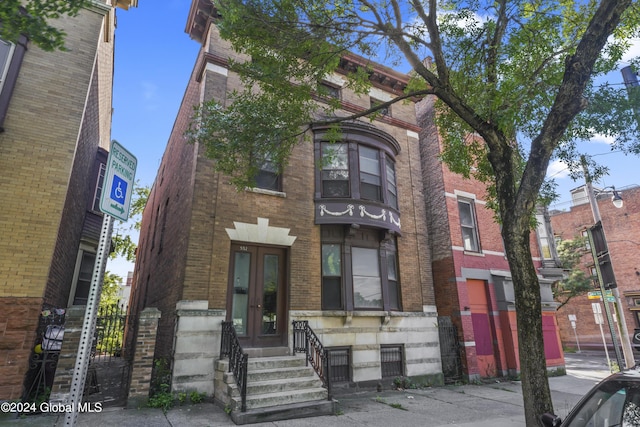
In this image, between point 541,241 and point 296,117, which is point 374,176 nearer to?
point 296,117

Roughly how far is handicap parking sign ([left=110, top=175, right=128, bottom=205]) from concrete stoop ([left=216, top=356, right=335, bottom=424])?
4.91 metres

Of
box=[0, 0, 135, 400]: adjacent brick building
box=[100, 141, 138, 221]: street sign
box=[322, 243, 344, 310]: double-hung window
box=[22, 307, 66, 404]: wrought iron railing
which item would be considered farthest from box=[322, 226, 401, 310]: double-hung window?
box=[100, 141, 138, 221]: street sign

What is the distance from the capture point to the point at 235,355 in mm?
7480

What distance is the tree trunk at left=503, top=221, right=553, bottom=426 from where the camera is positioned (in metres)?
5.30

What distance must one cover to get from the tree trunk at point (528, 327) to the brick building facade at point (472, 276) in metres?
7.04

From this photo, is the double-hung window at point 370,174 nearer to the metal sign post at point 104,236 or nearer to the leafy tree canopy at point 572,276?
the metal sign post at point 104,236

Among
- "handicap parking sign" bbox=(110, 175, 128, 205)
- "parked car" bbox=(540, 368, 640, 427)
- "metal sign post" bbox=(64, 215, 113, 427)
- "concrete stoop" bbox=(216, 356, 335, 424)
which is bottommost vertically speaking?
"concrete stoop" bbox=(216, 356, 335, 424)

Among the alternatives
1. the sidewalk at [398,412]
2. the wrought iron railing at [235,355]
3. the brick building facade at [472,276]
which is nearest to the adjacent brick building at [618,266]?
the brick building facade at [472,276]

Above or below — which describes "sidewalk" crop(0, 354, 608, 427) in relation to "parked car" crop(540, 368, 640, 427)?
below

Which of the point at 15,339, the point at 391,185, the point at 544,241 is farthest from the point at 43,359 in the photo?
the point at 544,241

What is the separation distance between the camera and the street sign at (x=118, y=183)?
3.12 metres

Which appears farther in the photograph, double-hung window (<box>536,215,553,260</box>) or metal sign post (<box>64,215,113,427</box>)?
double-hung window (<box>536,215,553,260</box>)

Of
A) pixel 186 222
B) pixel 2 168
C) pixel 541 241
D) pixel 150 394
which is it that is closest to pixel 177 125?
pixel 186 222

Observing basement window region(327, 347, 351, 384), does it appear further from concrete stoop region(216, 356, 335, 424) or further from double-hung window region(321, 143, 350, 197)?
double-hung window region(321, 143, 350, 197)
